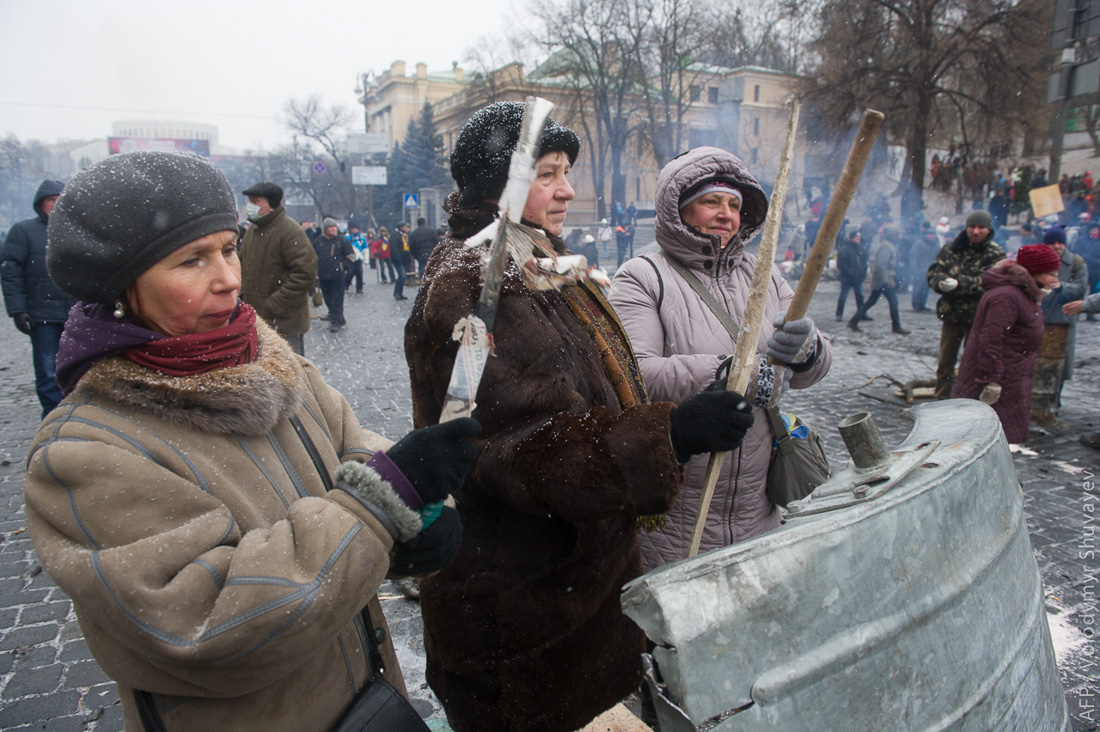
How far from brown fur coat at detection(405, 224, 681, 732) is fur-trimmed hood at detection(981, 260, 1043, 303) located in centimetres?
493

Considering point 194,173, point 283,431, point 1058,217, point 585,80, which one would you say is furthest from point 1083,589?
point 585,80

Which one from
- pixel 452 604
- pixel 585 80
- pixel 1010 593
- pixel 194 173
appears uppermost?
pixel 585 80

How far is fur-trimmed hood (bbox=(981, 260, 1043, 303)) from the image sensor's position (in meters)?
5.33

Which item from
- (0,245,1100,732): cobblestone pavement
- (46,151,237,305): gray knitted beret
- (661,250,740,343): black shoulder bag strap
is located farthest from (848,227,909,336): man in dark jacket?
(46,151,237,305): gray knitted beret

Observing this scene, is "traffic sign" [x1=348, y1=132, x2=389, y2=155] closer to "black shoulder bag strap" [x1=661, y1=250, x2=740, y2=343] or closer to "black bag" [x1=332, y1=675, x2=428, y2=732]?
"black shoulder bag strap" [x1=661, y1=250, x2=740, y2=343]

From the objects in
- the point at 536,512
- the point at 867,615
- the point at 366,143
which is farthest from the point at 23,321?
the point at 366,143

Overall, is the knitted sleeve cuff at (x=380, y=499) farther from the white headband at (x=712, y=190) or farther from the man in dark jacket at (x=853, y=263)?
the man in dark jacket at (x=853, y=263)

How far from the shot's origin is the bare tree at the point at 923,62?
18.0 metres

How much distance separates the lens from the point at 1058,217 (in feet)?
59.4

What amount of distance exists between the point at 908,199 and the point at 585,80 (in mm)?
18827

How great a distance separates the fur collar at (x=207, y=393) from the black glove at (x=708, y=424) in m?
0.85

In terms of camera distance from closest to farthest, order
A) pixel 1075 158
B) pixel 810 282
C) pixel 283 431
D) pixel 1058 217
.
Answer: pixel 283 431
pixel 810 282
pixel 1058 217
pixel 1075 158

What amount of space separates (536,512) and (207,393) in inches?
28.4

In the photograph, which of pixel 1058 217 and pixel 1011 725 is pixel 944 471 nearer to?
pixel 1011 725
